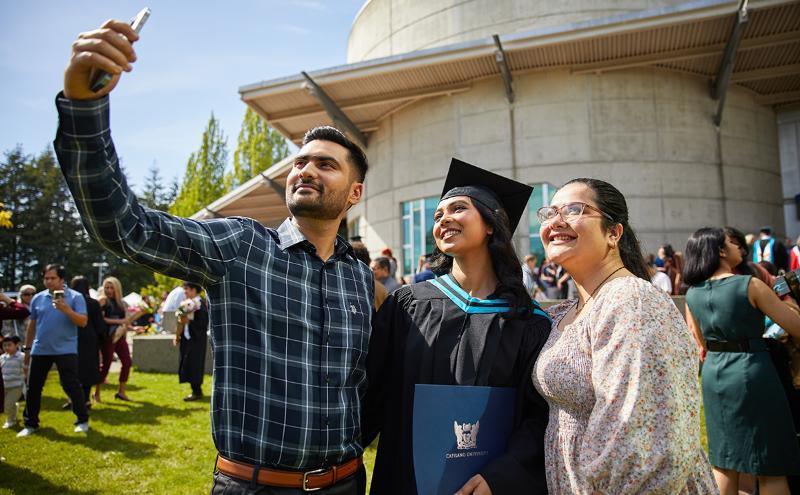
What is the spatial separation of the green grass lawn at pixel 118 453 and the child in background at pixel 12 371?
421 millimetres

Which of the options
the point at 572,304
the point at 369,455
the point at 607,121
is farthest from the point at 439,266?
the point at 607,121

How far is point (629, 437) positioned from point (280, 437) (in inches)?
47.0

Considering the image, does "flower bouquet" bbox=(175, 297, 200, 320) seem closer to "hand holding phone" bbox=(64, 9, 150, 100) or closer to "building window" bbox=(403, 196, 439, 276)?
"hand holding phone" bbox=(64, 9, 150, 100)

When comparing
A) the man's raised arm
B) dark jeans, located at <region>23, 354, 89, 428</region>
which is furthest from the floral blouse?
dark jeans, located at <region>23, 354, 89, 428</region>

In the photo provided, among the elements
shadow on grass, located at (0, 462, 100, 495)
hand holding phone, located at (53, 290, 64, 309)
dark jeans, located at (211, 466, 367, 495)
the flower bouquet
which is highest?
hand holding phone, located at (53, 290, 64, 309)

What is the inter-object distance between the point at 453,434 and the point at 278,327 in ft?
2.67

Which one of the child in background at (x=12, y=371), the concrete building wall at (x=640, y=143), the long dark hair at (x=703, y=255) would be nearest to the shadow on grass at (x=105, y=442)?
the child in background at (x=12, y=371)

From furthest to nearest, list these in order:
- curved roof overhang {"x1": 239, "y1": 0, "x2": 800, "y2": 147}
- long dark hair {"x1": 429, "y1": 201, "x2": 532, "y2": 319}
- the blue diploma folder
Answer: curved roof overhang {"x1": 239, "y1": 0, "x2": 800, "y2": 147} → long dark hair {"x1": 429, "y1": 201, "x2": 532, "y2": 319} → the blue diploma folder

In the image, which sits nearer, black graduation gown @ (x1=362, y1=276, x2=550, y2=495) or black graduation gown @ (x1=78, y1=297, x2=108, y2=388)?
black graduation gown @ (x1=362, y1=276, x2=550, y2=495)

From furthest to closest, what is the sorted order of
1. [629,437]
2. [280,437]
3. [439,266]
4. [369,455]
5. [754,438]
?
[369,455] < [754,438] < [439,266] < [280,437] < [629,437]

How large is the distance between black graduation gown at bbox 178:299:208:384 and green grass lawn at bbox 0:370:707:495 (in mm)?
449

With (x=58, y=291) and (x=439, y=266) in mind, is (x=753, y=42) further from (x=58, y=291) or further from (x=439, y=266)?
(x=58, y=291)

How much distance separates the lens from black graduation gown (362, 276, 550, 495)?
6.82 ft

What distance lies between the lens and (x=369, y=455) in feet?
18.5
